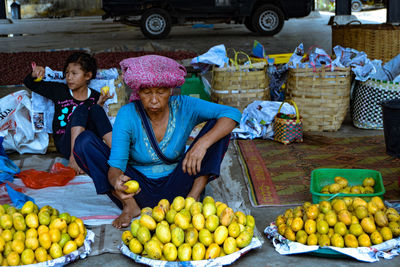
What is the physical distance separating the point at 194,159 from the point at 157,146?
211 millimetres

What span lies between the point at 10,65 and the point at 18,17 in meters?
16.1

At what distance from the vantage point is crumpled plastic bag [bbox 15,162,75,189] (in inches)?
112

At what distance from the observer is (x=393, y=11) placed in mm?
Result: 5629

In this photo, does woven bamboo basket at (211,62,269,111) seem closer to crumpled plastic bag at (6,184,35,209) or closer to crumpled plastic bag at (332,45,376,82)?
crumpled plastic bag at (332,45,376,82)

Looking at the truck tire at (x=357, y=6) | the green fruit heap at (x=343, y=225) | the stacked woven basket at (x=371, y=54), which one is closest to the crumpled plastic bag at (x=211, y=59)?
the stacked woven basket at (x=371, y=54)

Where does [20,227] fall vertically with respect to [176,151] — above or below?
below

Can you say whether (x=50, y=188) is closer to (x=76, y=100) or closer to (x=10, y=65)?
(x=76, y=100)

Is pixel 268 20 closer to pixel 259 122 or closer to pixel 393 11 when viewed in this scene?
pixel 393 11

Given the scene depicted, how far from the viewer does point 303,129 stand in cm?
393

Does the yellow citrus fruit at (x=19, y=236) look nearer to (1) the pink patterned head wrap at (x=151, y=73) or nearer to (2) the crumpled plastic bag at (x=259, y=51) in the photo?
(1) the pink patterned head wrap at (x=151, y=73)

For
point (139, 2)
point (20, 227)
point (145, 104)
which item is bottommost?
point (20, 227)

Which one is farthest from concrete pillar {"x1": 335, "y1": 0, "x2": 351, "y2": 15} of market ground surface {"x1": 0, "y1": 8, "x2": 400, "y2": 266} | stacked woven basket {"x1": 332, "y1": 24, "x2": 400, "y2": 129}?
stacked woven basket {"x1": 332, "y1": 24, "x2": 400, "y2": 129}

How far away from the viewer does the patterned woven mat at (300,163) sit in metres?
2.63

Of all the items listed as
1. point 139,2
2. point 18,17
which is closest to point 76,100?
point 139,2
